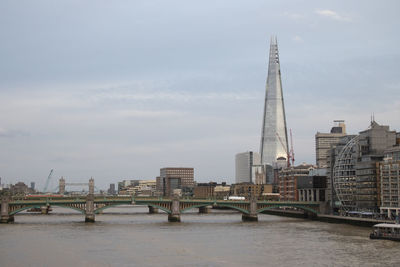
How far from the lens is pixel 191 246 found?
285 ft

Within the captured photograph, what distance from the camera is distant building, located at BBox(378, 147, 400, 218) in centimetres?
13000

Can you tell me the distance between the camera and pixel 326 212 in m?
156

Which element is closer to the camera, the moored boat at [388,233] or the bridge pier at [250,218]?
the moored boat at [388,233]

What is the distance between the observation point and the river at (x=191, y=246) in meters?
72.1

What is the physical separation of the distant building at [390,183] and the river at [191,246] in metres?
15.4

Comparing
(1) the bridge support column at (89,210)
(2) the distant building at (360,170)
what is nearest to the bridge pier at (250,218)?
(2) the distant building at (360,170)

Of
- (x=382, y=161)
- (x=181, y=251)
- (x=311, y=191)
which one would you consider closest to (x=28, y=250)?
(x=181, y=251)

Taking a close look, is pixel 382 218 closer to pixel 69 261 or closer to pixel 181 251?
pixel 181 251

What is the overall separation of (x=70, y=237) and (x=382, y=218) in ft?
231

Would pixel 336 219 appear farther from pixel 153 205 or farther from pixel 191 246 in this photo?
pixel 191 246

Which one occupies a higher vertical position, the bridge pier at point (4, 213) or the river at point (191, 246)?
the bridge pier at point (4, 213)

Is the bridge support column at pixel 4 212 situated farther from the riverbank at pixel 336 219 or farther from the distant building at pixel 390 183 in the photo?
the distant building at pixel 390 183

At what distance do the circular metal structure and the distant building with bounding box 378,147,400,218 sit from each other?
1163cm

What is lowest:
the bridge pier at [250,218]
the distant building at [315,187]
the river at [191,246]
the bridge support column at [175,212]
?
the river at [191,246]
